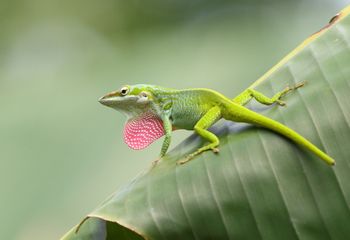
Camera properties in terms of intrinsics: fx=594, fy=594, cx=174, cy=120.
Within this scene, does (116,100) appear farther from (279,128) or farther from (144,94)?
(279,128)

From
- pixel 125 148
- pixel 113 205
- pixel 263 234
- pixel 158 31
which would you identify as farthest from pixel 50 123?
pixel 263 234

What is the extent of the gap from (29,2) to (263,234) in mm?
1633

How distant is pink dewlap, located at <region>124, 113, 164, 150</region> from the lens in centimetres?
214

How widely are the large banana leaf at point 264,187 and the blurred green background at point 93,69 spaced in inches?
15.8

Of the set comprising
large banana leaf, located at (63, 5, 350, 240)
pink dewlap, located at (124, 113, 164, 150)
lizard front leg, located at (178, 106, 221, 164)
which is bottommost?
large banana leaf, located at (63, 5, 350, 240)

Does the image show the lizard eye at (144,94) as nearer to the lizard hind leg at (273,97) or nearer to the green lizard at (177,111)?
the green lizard at (177,111)

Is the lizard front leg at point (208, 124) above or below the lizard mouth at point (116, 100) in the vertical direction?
below

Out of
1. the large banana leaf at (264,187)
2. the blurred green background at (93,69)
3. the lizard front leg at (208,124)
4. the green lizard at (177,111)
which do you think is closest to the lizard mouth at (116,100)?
the green lizard at (177,111)

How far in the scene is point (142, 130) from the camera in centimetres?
226

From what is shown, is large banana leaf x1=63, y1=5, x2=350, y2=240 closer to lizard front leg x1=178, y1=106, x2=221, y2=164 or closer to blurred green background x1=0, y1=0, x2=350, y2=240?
lizard front leg x1=178, y1=106, x2=221, y2=164

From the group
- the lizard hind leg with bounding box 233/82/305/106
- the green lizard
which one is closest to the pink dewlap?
the green lizard

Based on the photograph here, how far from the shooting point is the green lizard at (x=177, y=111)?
1883 millimetres

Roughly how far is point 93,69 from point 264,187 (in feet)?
3.77

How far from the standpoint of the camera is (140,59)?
2555 mm
